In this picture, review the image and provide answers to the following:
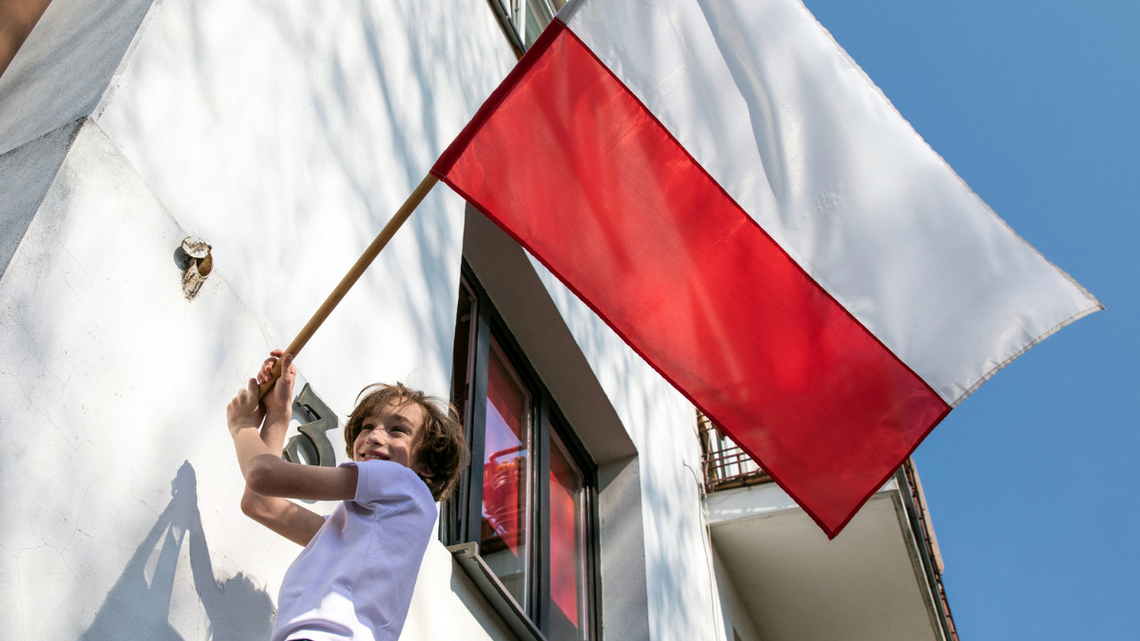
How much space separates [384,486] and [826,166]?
1827mm

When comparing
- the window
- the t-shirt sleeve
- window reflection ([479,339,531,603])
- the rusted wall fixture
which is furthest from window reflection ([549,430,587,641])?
the rusted wall fixture

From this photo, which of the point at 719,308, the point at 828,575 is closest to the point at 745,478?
the point at 828,575

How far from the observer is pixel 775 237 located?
311 cm

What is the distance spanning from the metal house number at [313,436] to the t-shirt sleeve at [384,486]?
441mm

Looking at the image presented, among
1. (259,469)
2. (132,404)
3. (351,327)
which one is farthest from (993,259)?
(132,404)

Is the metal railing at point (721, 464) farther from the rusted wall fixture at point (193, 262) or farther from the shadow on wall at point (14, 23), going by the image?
the shadow on wall at point (14, 23)

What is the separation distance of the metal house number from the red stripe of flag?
0.88 metres

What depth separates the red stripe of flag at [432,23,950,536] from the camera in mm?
3025

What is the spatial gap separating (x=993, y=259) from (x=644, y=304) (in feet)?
3.56

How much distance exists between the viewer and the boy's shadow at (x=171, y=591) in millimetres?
1760

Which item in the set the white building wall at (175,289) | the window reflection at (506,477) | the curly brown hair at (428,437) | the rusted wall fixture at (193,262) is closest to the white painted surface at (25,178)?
the white building wall at (175,289)

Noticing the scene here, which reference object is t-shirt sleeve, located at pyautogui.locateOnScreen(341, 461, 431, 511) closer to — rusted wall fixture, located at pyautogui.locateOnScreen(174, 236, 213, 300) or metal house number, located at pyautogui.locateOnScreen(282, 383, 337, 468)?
metal house number, located at pyautogui.locateOnScreen(282, 383, 337, 468)

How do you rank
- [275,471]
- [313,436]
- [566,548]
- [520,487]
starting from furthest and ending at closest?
[566,548] < [520,487] < [313,436] < [275,471]

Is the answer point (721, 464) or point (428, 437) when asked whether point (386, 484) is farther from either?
point (721, 464)
